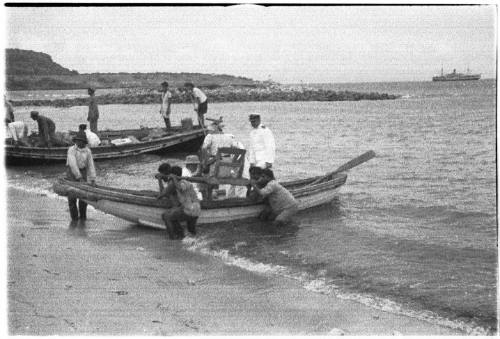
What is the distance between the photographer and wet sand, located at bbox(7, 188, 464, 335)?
6.36 metres

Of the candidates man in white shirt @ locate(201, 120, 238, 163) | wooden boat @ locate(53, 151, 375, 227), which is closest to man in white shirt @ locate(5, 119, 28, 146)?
wooden boat @ locate(53, 151, 375, 227)

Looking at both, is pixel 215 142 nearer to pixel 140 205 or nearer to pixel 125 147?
pixel 140 205

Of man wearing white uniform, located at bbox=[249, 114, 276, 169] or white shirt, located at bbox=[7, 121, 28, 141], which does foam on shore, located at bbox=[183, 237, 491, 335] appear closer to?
man wearing white uniform, located at bbox=[249, 114, 276, 169]

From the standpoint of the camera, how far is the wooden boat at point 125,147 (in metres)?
19.4

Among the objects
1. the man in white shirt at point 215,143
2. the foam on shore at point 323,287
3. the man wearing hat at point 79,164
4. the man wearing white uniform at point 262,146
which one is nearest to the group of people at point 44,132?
the man wearing hat at point 79,164

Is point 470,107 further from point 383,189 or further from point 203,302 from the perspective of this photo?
point 203,302

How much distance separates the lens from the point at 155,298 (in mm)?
7148

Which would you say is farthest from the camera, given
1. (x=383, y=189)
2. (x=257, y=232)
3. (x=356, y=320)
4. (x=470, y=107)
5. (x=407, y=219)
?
(x=470, y=107)

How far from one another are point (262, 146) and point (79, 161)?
330cm

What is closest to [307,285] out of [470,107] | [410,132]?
[410,132]

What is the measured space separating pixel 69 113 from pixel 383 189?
42.9 m

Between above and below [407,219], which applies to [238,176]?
above

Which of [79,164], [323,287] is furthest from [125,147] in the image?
[323,287]

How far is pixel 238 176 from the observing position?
35.8 ft
